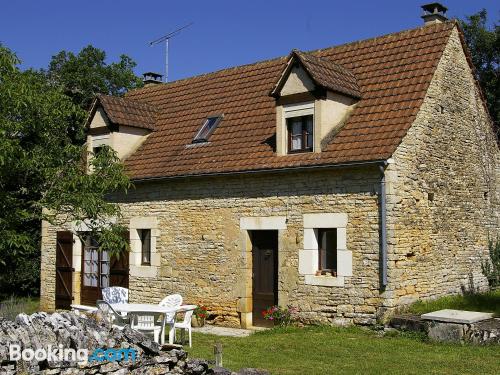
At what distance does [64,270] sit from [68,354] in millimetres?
10814

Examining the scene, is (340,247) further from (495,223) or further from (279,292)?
(495,223)

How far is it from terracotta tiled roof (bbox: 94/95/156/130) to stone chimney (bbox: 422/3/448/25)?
298 inches

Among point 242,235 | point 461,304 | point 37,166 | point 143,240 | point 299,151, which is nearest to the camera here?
point 37,166

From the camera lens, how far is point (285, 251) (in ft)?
42.6

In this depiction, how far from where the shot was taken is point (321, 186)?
12.6 m

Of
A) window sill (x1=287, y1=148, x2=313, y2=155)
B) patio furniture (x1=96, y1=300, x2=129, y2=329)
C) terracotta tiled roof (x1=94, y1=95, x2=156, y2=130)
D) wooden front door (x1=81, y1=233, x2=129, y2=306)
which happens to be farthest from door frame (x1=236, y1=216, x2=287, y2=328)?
terracotta tiled roof (x1=94, y1=95, x2=156, y2=130)

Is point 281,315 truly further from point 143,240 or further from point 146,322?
point 143,240

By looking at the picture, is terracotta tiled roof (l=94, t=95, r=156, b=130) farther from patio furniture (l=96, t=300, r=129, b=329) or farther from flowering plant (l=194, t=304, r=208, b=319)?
patio furniture (l=96, t=300, r=129, b=329)

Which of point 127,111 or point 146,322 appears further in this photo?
point 127,111

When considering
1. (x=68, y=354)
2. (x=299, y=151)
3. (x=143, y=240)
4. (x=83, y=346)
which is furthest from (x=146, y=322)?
(x=143, y=240)

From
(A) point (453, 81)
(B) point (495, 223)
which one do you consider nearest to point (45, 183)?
(A) point (453, 81)

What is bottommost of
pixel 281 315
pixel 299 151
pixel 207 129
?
pixel 281 315

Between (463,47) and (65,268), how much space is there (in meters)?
11.6

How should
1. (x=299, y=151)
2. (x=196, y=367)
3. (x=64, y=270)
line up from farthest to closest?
(x=64, y=270), (x=299, y=151), (x=196, y=367)
